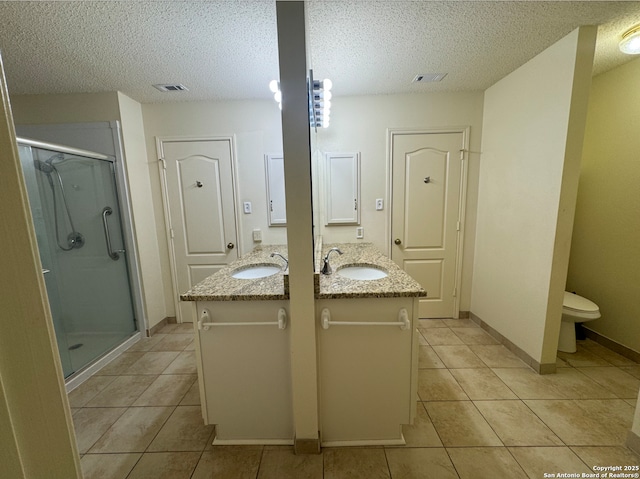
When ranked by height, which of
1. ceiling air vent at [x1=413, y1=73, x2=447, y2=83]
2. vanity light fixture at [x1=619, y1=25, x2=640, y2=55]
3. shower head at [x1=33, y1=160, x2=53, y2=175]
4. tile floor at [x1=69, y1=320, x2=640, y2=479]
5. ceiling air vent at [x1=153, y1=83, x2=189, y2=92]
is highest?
ceiling air vent at [x1=413, y1=73, x2=447, y2=83]

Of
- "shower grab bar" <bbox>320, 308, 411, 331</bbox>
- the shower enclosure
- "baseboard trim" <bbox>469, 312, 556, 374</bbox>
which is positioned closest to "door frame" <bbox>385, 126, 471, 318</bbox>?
"baseboard trim" <bbox>469, 312, 556, 374</bbox>

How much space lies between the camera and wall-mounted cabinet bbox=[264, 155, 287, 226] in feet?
8.59

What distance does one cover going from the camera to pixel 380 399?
1394 millimetres

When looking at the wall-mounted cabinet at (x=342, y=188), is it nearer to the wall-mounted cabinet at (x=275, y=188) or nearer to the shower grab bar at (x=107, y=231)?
the wall-mounted cabinet at (x=275, y=188)

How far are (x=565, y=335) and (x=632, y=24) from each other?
2289 mm

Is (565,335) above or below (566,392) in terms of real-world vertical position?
above

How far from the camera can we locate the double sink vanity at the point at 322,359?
1314 mm

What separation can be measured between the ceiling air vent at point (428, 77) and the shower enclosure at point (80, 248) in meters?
2.94

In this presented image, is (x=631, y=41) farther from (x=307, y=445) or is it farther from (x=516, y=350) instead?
(x=307, y=445)

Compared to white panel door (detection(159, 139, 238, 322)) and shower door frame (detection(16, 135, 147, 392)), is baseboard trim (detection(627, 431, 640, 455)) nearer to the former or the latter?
white panel door (detection(159, 139, 238, 322))

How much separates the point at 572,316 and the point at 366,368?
76.9 inches

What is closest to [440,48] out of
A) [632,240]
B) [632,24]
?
[632,24]

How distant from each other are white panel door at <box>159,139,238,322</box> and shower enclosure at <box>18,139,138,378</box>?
18.5 inches

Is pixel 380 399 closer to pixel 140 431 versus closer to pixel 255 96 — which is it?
pixel 140 431
